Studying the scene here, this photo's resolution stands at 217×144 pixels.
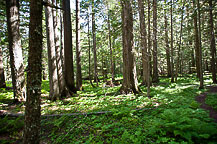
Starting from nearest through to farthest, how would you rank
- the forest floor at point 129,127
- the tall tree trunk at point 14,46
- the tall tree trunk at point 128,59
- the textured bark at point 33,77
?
the textured bark at point 33,77 < the forest floor at point 129,127 < the tall tree trunk at point 14,46 < the tall tree trunk at point 128,59

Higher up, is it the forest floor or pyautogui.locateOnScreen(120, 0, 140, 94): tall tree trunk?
pyautogui.locateOnScreen(120, 0, 140, 94): tall tree trunk

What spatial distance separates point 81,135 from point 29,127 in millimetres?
1670

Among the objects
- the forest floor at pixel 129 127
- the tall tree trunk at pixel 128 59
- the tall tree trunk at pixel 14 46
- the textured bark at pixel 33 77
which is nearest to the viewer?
the textured bark at pixel 33 77

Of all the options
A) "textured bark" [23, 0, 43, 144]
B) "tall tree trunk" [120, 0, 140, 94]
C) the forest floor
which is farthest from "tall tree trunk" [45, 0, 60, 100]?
"textured bark" [23, 0, 43, 144]

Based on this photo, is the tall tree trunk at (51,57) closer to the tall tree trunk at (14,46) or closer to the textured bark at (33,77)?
the tall tree trunk at (14,46)

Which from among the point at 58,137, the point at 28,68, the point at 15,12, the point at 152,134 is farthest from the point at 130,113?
the point at 15,12

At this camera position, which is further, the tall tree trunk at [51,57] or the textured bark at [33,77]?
the tall tree trunk at [51,57]

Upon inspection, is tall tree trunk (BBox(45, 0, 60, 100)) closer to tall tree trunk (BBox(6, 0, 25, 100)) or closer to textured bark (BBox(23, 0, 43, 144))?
tall tree trunk (BBox(6, 0, 25, 100))

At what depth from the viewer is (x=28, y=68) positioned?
107 inches

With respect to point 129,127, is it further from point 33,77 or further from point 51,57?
point 51,57

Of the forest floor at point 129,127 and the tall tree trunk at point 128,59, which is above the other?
the tall tree trunk at point 128,59

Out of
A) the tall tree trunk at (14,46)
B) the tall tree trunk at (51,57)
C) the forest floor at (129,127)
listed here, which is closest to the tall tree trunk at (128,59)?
the forest floor at (129,127)

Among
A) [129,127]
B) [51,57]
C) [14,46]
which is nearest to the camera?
[129,127]

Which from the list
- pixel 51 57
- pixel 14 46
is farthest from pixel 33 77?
pixel 14 46
